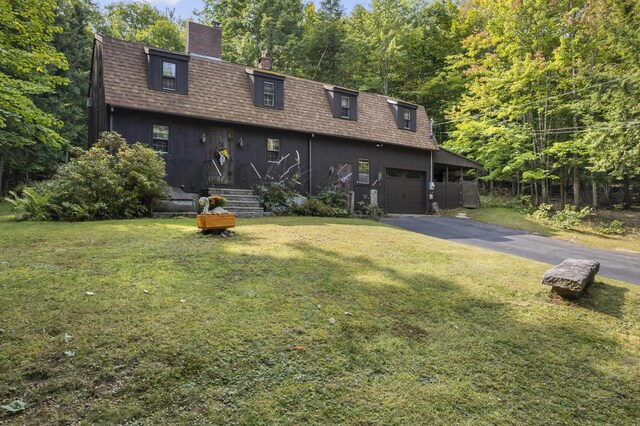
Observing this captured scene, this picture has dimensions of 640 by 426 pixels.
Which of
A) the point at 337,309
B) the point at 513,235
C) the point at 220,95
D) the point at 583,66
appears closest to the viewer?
the point at 337,309

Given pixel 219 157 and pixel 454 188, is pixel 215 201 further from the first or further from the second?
pixel 454 188

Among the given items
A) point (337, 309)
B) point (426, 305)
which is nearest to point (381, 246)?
point (426, 305)

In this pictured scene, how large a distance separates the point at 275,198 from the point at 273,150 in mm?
2893

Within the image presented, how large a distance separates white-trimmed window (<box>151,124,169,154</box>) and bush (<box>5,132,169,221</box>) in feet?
7.85

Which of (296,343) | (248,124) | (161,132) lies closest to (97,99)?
(161,132)

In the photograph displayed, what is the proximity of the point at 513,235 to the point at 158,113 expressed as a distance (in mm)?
13654

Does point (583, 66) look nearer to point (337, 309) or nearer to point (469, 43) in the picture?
point (469, 43)

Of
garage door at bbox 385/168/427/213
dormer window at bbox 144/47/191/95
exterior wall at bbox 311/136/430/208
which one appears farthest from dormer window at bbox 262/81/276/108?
garage door at bbox 385/168/427/213

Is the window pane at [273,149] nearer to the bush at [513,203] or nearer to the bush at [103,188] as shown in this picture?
the bush at [103,188]

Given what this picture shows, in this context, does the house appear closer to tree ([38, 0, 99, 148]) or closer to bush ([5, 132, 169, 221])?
bush ([5, 132, 169, 221])

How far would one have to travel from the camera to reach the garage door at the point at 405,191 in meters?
19.0

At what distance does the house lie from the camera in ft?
42.8

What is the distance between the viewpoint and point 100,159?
10.1m

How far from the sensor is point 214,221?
7.13m
